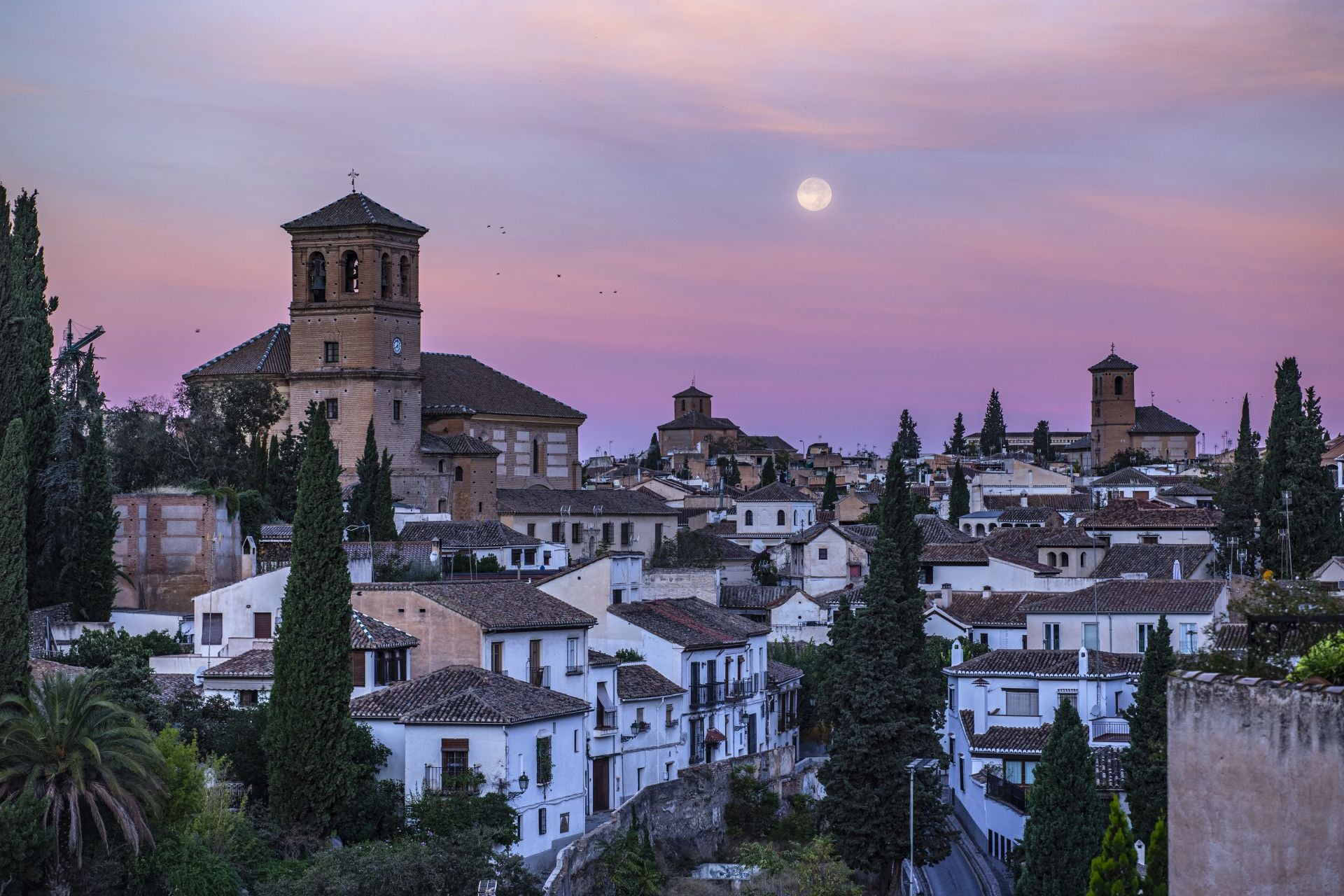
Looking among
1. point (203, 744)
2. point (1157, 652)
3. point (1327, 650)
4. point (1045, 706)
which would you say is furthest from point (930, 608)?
point (1327, 650)

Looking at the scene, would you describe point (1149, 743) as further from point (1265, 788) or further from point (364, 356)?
point (364, 356)

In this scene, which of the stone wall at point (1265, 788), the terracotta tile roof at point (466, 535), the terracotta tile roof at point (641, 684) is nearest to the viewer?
the stone wall at point (1265, 788)

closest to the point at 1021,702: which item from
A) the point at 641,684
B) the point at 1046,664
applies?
the point at 1046,664

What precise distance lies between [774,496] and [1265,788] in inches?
3023

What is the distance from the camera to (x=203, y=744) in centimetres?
3231

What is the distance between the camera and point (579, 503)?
80312mm

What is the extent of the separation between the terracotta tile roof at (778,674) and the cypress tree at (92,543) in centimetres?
1710

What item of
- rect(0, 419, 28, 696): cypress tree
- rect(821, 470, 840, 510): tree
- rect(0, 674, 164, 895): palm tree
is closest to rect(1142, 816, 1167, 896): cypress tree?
rect(0, 674, 164, 895): palm tree

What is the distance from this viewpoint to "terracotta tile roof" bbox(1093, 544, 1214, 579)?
62969mm

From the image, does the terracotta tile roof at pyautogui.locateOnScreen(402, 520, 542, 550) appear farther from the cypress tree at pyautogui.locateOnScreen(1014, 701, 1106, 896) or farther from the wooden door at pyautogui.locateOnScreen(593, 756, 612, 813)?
the cypress tree at pyautogui.locateOnScreen(1014, 701, 1106, 896)

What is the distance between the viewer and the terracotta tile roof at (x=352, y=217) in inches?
2911

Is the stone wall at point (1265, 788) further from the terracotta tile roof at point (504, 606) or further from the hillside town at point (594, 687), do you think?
the terracotta tile roof at point (504, 606)

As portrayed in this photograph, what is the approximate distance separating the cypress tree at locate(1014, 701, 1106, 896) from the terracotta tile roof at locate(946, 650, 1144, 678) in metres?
11.8

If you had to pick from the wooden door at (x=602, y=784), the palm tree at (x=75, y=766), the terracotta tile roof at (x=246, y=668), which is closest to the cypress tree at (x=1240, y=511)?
the wooden door at (x=602, y=784)
